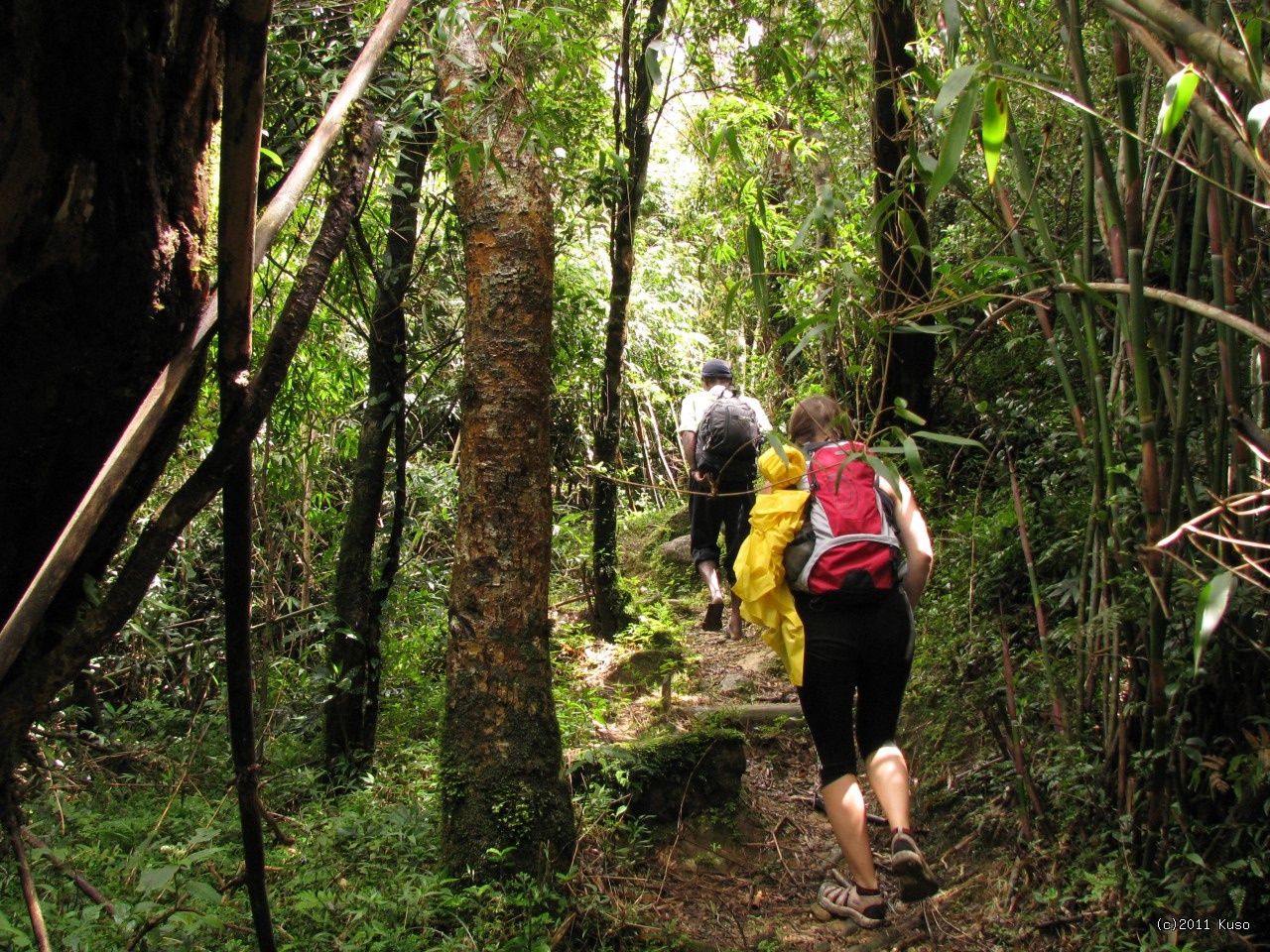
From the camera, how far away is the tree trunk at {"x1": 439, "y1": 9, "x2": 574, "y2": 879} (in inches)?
126

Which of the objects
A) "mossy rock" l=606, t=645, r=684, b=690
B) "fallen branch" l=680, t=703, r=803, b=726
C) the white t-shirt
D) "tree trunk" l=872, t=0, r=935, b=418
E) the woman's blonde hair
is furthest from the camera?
the white t-shirt

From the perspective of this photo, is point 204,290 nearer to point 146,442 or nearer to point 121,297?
point 121,297

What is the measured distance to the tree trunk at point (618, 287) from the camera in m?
6.17

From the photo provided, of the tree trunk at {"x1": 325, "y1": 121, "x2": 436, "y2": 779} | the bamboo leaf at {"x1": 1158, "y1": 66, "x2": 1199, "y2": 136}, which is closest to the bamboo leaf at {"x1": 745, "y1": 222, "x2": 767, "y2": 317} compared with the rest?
the bamboo leaf at {"x1": 1158, "y1": 66, "x2": 1199, "y2": 136}

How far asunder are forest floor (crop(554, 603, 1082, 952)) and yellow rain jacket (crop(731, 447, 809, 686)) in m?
1.05

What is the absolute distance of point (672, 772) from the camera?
166 inches

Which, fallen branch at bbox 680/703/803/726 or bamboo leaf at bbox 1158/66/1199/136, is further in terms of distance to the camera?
fallen branch at bbox 680/703/803/726

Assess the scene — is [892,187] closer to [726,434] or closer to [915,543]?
[726,434]

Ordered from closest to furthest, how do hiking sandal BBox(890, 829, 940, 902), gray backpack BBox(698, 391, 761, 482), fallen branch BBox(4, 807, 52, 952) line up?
fallen branch BBox(4, 807, 52, 952)
hiking sandal BBox(890, 829, 940, 902)
gray backpack BBox(698, 391, 761, 482)

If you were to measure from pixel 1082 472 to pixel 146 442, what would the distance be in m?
3.62

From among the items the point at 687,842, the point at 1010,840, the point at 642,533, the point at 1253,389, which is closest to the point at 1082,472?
the point at 1253,389

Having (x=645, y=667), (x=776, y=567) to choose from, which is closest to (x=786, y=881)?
(x=776, y=567)

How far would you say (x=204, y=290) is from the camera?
122 cm

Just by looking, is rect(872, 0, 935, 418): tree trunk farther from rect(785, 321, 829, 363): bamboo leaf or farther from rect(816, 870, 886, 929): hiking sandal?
rect(785, 321, 829, 363): bamboo leaf
